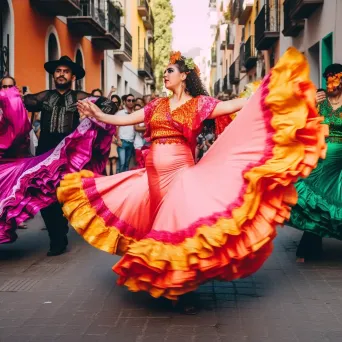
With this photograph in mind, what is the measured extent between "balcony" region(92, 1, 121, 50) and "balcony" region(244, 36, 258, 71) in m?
6.24

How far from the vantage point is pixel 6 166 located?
7207 millimetres

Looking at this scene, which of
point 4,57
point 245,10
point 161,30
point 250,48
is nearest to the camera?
point 4,57

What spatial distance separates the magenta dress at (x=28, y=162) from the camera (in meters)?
6.87

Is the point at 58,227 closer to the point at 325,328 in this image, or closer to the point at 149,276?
the point at 149,276

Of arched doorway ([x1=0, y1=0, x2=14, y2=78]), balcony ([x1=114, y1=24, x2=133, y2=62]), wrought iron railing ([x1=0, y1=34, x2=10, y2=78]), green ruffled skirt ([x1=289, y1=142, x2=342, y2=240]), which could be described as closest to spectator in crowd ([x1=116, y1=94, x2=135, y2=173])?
wrought iron railing ([x1=0, y1=34, x2=10, y2=78])

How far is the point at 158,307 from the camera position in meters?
5.16

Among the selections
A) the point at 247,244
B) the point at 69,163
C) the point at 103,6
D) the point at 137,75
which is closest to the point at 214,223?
the point at 247,244

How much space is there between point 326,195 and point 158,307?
2319mm

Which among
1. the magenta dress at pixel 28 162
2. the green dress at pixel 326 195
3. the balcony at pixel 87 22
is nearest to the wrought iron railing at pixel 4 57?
the balcony at pixel 87 22

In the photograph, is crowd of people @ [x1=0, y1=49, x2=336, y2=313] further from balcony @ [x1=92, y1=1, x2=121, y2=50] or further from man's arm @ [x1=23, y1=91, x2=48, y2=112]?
balcony @ [x1=92, y1=1, x2=121, y2=50]

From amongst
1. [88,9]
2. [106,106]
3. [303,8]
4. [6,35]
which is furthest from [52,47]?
[106,106]

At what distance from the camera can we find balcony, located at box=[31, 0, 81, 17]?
56.7 feet

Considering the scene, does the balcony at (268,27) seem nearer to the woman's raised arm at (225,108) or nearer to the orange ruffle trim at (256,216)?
the woman's raised arm at (225,108)

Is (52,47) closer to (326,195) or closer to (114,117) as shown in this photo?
(326,195)
